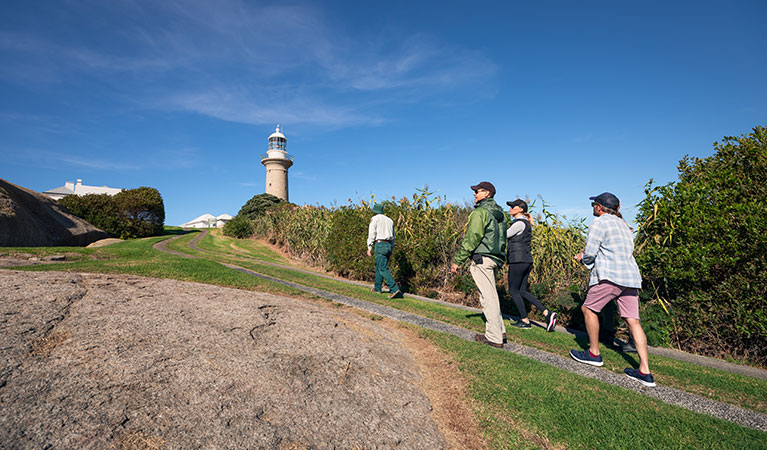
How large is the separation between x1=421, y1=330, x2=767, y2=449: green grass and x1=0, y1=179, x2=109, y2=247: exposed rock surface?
16595 millimetres

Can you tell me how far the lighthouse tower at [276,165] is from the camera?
45344 mm

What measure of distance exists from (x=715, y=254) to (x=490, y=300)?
128 inches

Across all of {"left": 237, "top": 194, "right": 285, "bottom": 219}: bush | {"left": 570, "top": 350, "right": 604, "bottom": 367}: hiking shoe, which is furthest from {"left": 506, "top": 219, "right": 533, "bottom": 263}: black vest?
{"left": 237, "top": 194, "right": 285, "bottom": 219}: bush

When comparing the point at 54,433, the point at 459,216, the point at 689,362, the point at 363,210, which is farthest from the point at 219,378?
the point at 363,210

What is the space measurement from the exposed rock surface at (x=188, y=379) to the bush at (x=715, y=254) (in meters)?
4.30

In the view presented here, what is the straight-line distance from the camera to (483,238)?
4668 millimetres

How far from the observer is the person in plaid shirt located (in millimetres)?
3871

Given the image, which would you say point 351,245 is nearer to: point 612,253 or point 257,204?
point 612,253

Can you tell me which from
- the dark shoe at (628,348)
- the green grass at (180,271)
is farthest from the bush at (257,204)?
the dark shoe at (628,348)

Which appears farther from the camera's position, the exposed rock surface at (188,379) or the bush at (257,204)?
the bush at (257,204)

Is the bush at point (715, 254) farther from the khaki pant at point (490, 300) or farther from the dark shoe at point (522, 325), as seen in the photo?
the khaki pant at point (490, 300)

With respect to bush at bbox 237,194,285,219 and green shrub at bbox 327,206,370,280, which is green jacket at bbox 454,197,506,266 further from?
bush at bbox 237,194,285,219

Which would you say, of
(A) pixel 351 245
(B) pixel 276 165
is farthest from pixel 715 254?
(B) pixel 276 165

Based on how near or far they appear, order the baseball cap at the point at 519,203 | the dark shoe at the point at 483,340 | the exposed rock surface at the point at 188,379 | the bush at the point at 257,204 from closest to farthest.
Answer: the exposed rock surface at the point at 188,379 → the dark shoe at the point at 483,340 → the baseball cap at the point at 519,203 → the bush at the point at 257,204
